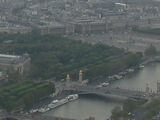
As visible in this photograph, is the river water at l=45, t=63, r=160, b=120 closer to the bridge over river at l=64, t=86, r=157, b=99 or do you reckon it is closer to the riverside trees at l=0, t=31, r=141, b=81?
the bridge over river at l=64, t=86, r=157, b=99

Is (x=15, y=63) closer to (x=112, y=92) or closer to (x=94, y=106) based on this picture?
(x=112, y=92)

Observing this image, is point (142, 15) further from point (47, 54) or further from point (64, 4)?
point (47, 54)

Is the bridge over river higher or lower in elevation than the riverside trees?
lower

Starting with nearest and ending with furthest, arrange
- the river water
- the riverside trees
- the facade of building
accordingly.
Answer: the river water → the facade of building → the riverside trees

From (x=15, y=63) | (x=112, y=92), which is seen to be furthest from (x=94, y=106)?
(x=15, y=63)

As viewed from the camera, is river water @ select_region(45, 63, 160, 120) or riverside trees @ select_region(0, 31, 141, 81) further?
Answer: riverside trees @ select_region(0, 31, 141, 81)

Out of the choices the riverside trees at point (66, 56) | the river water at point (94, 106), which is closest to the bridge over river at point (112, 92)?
the river water at point (94, 106)

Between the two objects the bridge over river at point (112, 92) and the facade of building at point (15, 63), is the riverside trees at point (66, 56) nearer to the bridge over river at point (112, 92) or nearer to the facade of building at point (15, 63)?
the facade of building at point (15, 63)

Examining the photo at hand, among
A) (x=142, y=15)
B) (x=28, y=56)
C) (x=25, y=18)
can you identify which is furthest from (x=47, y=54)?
(x=142, y=15)

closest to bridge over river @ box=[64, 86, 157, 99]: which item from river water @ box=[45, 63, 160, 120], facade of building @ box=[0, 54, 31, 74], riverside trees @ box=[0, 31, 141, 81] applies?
river water @ box=[45, 63, 160, 120]
